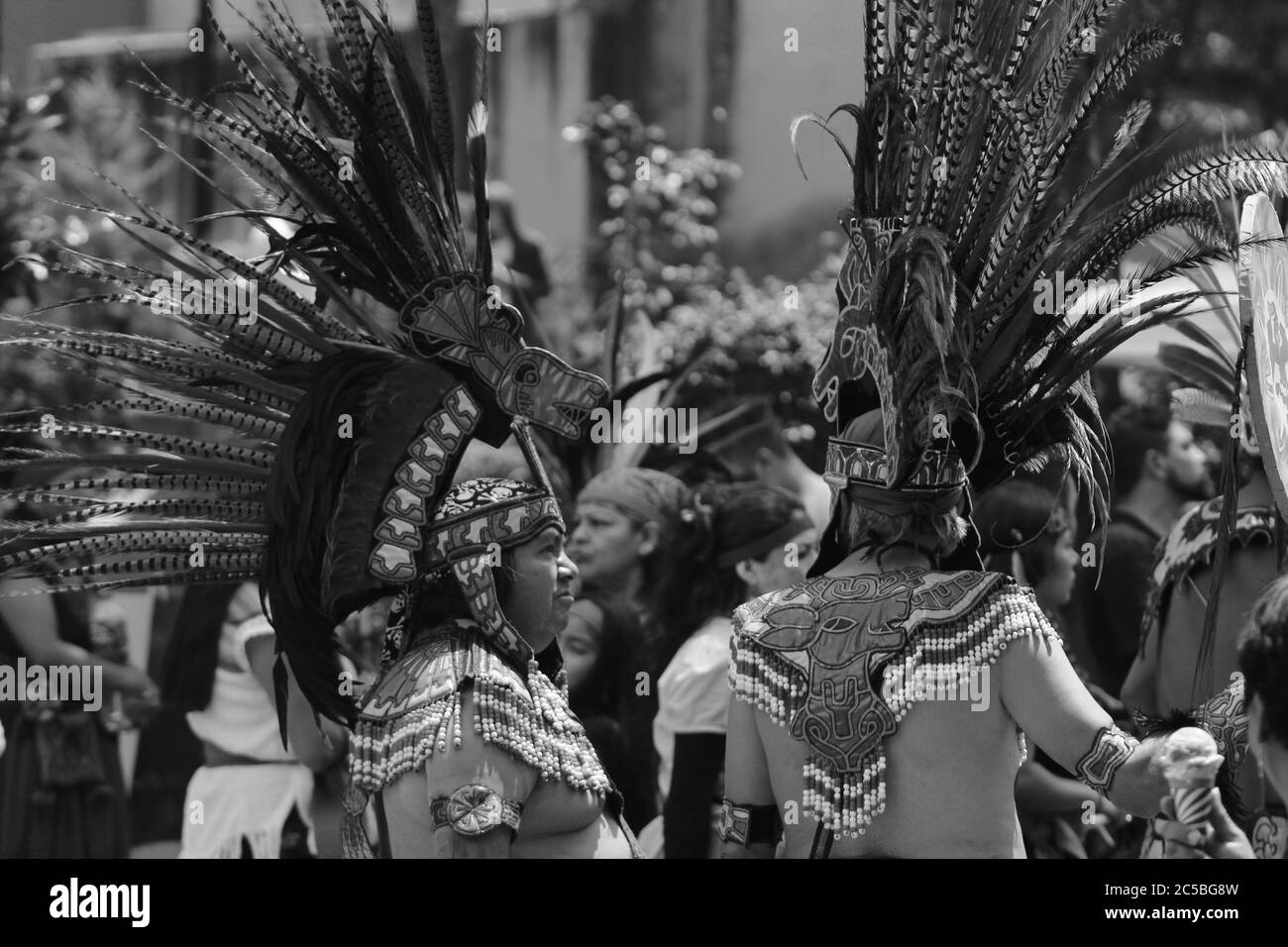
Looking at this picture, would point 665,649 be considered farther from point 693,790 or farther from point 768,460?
point 768,460

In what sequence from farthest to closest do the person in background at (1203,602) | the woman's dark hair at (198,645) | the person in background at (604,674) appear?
the woman's dark hair at (198,645) → the person in background at (604,674) → the person in background at (1203,602)

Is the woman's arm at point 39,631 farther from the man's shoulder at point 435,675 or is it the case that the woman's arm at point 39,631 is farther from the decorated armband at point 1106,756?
the decorated armband at point 1106,756

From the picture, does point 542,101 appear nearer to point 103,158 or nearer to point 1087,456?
point 103,158

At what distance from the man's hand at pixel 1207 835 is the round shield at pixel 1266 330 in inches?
22.0

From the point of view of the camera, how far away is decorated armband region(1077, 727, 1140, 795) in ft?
9.65

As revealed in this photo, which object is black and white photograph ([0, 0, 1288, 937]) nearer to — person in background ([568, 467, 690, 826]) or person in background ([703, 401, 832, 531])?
person in background ([568, 467, 690, 826])

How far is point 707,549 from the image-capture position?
17.7 ft

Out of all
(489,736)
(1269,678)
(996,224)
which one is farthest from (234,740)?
(1269,678)

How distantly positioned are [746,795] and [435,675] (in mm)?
604

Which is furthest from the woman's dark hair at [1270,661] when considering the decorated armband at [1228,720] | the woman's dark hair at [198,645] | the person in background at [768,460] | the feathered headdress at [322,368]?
the woman's dark hair at [198,645]

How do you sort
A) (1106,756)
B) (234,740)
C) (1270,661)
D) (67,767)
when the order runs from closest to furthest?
(1270,661), (1106,756), (234,740), (67,767)

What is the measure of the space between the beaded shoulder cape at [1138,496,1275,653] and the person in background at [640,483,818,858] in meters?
1.02

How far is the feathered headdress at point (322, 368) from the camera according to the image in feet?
11.1

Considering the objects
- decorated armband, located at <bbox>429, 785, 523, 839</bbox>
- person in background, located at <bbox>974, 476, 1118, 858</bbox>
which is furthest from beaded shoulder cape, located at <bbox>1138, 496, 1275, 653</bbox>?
decorated armband, located at <bbox>429, 785, 523, 839</bbox>
